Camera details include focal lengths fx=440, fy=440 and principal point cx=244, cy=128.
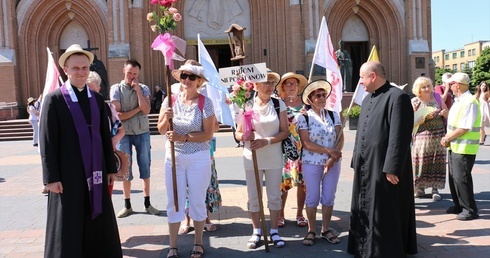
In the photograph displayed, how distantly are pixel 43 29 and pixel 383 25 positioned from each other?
18878 millimetres

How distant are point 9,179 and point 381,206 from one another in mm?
8580

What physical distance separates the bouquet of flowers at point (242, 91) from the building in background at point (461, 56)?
97758mm

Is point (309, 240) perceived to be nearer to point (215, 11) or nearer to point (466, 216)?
point (466, 216)

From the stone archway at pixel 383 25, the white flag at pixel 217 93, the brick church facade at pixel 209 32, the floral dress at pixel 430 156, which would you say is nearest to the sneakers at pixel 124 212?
the white flag at pixel 217 93

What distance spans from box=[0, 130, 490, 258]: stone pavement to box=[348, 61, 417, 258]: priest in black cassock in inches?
21.7

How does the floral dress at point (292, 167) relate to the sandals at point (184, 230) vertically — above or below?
above

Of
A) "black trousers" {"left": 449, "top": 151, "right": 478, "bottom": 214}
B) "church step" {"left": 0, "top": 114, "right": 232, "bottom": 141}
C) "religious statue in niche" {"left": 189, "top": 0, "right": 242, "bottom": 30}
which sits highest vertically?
"religious statue in niche" {"left": 189, "top": 0, "right": 242, "bottom": 30}

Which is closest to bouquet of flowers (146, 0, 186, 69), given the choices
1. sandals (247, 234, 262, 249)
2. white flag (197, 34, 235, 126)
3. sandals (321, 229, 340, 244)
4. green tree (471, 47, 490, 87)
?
white flag (197, 34, 235, 126)

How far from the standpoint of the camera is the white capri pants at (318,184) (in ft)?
17.2

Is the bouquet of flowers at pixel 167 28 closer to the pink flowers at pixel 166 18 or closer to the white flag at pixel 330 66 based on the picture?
the pink flowers at pixel 166 18

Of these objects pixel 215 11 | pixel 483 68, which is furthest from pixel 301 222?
pixel 483 68

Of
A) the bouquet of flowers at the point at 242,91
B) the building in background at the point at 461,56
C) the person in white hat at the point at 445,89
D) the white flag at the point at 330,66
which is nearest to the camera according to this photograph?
the bouquet of flowers at the point at 242,91

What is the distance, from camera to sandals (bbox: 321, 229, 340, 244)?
5215mm

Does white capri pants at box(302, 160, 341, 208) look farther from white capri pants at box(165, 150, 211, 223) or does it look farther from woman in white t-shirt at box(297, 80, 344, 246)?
white capri pants at box(165, 150, 211, 223)
